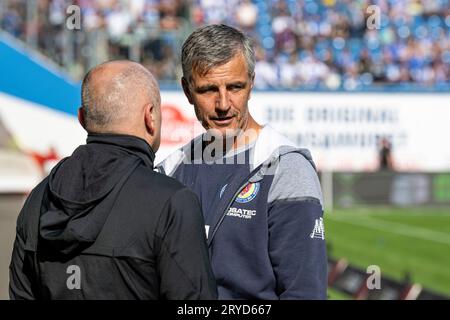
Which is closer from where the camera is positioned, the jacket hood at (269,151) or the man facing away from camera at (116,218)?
the man facing away from camera at (116,218)

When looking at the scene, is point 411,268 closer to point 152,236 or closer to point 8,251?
point 8,251

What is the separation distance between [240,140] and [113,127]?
0.63 m

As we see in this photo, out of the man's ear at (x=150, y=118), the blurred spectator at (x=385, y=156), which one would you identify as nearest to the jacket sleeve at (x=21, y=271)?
the man's ear at (x=150, y=118)

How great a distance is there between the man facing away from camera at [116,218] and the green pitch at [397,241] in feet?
20.9

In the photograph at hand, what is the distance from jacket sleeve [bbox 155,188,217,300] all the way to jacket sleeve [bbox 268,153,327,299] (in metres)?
0.35

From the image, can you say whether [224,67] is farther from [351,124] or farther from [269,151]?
[351,124]

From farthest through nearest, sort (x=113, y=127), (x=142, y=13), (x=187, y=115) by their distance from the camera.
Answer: (x=142, y=13)
(x=187, y=115)
(x=113, y=127)

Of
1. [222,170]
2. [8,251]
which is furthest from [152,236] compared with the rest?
[8,251]

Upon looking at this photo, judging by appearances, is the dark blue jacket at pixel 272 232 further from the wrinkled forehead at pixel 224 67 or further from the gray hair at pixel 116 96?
the gray hair at pixel 116 96

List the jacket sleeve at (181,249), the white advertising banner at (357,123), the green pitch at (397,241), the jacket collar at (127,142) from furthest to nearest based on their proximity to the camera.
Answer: the white advertising banner at (357,123)
the green pitch at (397,241)
the jacket collar at (127,142)
the jacket sleeve at (181,249)

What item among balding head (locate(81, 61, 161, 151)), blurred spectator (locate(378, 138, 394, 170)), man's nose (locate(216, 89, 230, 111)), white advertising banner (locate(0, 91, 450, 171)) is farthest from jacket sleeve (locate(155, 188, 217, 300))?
blurred spectator (locate(378, 138, 394, 170))

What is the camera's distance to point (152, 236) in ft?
8.11

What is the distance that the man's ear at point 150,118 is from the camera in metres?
2.65

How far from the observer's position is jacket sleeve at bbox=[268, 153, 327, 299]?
2.72m
